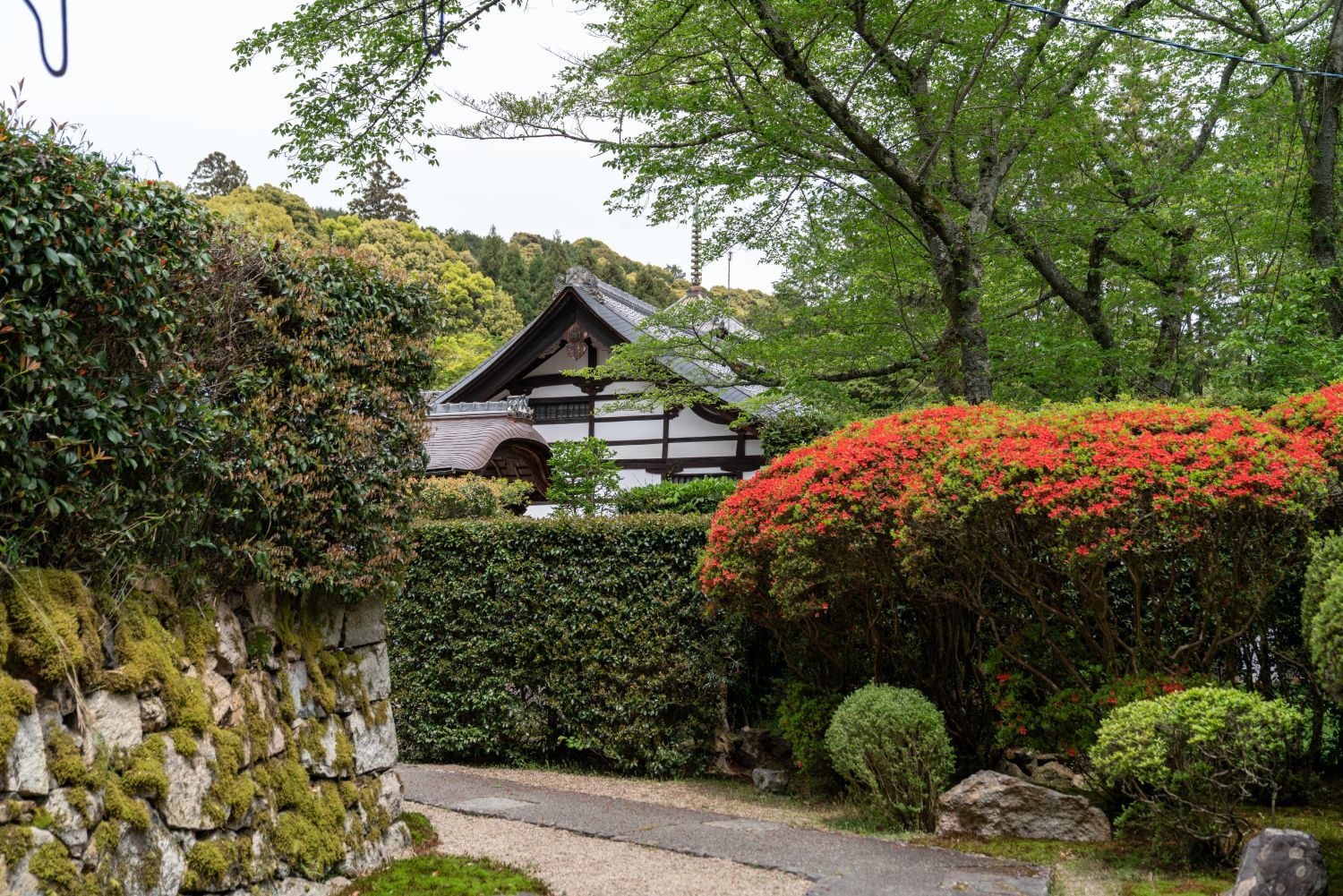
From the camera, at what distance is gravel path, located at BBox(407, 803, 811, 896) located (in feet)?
18.3

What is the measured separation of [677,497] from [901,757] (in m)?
6.62

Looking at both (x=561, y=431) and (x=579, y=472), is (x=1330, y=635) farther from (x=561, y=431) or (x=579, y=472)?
(x=561, y=431)

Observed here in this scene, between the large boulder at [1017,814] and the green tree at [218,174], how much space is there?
49.2m

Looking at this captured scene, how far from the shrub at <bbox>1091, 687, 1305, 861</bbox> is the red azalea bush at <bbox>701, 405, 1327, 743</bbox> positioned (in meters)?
1.00

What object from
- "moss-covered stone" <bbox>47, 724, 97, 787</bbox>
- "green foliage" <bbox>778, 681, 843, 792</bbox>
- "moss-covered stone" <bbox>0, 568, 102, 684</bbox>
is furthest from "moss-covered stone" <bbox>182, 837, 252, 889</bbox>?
"green foliage" <bbox>778, 681, 843, 792</bbox>

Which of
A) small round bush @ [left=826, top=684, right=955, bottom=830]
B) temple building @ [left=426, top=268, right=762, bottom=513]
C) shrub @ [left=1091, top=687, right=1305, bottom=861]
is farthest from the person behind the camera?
temple building @ [left=426, top=268, right=762, bottom=513]

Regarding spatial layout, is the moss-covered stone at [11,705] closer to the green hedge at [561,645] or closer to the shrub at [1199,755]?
the shrub at [1199,755]

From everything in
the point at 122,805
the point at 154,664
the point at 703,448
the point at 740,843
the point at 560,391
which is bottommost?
the point at 740,843

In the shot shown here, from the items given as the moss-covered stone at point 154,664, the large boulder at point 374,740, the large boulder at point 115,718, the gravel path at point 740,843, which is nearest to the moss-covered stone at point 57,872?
the large boulder at point 115,718

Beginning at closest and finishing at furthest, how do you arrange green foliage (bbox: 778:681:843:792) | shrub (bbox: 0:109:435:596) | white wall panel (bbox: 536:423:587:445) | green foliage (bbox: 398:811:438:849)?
shrub (bbox: 0:109:435:596) < green foliage (bbox: 398:811:438:849) < green foliage (bbox: 778:681:843:792) < white wall panel (bbox: 536:423:587:445)

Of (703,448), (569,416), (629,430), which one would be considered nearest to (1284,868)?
(703,448)

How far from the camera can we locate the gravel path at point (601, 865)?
18.3ft

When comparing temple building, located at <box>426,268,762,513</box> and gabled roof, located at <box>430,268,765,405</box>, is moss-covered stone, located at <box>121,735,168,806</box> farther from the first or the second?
gabled roof, located at <box>430,268,765,405</box>

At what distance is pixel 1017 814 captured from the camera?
674cm
